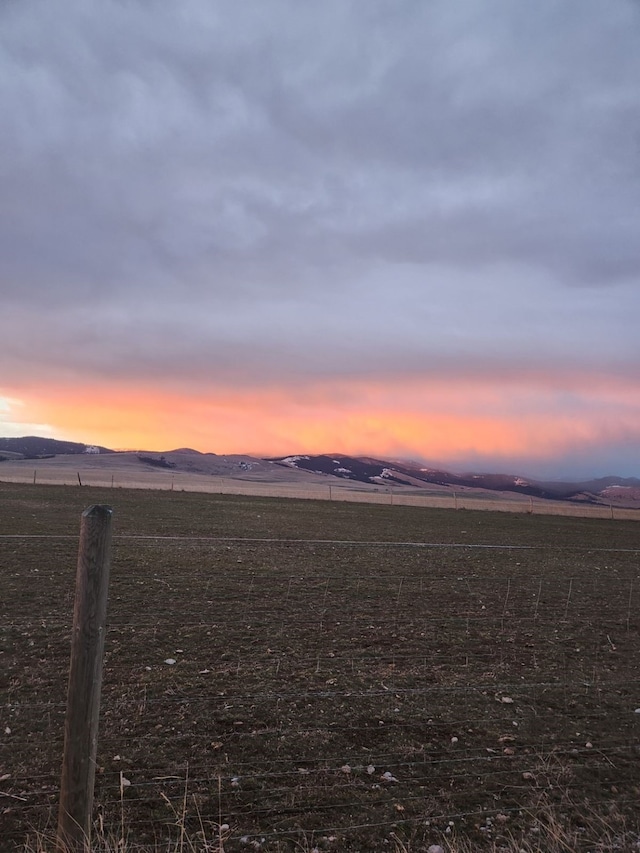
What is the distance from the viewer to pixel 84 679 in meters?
3.08

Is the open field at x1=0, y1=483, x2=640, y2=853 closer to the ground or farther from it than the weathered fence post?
closer to the ground

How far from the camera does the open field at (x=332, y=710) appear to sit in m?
3.94

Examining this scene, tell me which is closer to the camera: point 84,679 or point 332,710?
point 84,679

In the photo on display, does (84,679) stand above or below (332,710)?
above

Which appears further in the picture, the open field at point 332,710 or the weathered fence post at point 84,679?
the open field at point 332,710

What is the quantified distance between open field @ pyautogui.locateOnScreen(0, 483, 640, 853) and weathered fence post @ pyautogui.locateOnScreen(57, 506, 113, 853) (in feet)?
2.13

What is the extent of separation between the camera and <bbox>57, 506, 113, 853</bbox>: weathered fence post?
3.08 metres

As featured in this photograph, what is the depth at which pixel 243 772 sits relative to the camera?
14.6ft

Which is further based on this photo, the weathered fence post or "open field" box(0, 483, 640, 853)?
"open field" box(0, 483, 640, 853)

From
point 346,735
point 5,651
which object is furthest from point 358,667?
point 5,651

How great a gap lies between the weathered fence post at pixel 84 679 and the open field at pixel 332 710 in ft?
2.13

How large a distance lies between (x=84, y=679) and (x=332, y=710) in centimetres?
322

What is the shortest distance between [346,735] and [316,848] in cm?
154

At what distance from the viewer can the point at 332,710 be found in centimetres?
563
